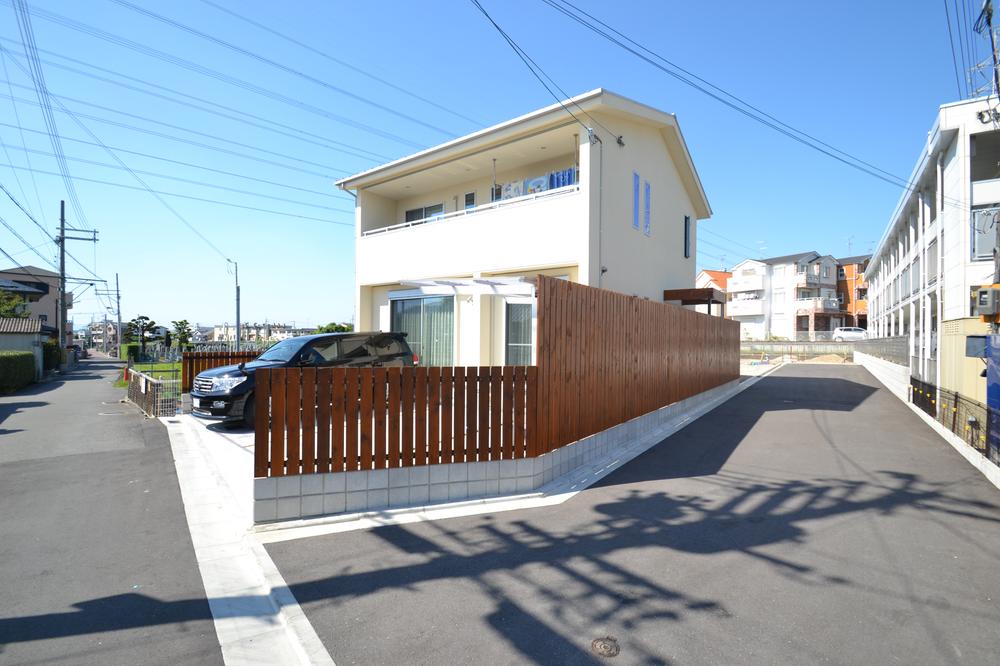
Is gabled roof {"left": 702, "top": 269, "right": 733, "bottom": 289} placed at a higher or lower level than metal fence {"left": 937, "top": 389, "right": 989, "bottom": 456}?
higher

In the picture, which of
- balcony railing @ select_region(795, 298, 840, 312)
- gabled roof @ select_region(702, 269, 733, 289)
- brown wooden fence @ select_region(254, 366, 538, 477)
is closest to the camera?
brown wooden fence @ select_region(254, 366, 538, 477)

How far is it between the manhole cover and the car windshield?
294 inches

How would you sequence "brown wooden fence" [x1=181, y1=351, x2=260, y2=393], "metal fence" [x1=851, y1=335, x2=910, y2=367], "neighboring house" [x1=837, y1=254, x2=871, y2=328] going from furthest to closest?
"neighboring house" [x1=837, y1=254, x2=871, y2=328] → "metal fence" [x1=851, y1=335, x2=910, y2=367] → "brown wooden fence" [x1=181, y1=351, x2=260, y2=393]

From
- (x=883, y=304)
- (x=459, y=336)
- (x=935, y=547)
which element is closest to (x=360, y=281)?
(x=459, y=336)

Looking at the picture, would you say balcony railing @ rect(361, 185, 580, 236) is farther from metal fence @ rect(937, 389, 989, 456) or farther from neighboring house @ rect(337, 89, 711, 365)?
metal fence @ rect(937, 389, 989, 456)

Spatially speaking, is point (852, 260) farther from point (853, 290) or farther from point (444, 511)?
point (444, 511)

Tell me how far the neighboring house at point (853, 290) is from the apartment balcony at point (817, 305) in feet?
Result: 7.10

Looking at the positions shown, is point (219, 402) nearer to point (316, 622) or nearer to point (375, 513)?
point (375, 513)

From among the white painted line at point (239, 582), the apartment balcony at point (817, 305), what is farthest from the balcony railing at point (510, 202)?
the apartment balcony at point (817, 305)

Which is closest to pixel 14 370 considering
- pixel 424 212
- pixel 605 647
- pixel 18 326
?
pixel 18 326

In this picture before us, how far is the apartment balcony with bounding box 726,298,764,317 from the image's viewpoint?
168 feet

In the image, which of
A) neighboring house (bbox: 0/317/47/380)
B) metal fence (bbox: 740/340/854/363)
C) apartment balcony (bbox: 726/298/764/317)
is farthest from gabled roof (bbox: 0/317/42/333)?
apartment balcony (bbox: 726/298/764/317)

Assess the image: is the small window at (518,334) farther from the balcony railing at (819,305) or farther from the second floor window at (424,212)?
the balcony railing at (819,305)

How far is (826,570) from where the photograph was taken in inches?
151
